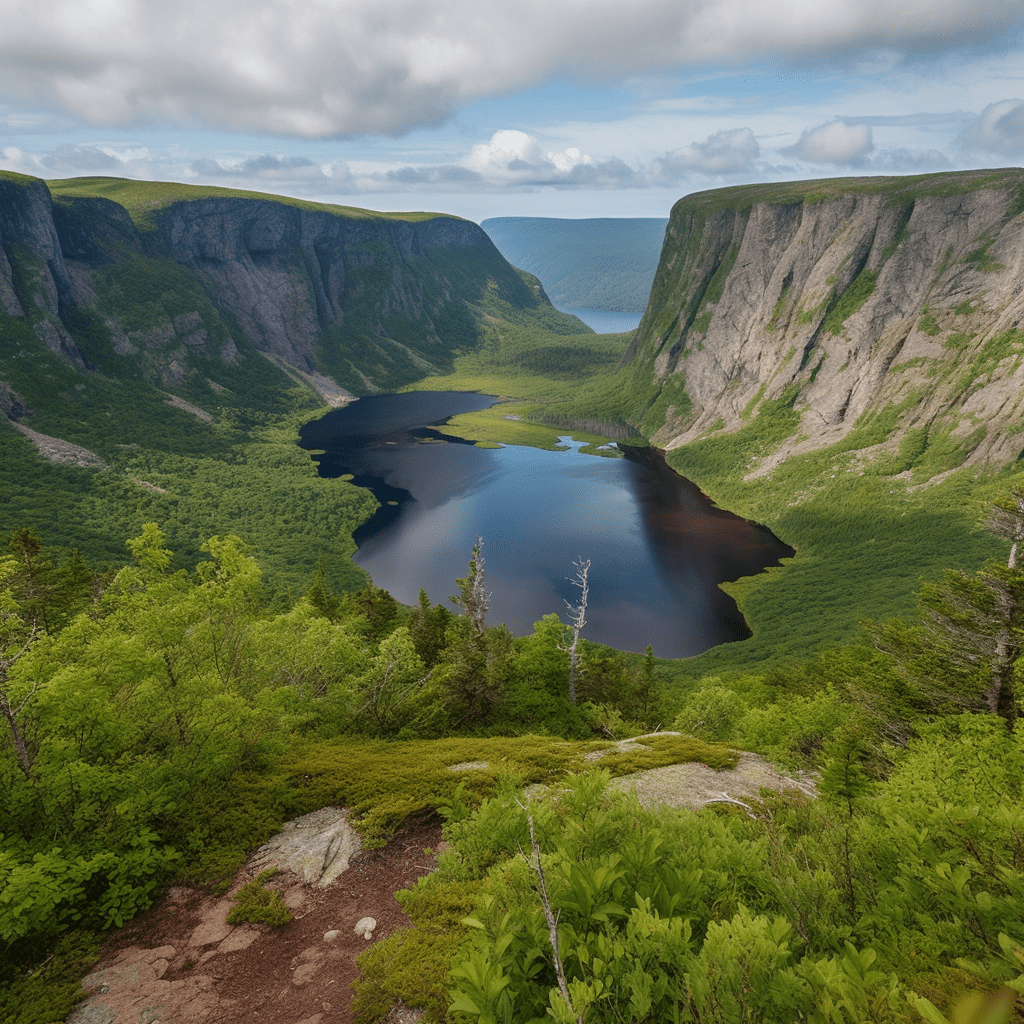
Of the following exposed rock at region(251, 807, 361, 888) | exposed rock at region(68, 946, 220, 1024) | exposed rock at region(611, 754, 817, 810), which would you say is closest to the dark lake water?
exposed rock at region(611, 754, 817, 810)

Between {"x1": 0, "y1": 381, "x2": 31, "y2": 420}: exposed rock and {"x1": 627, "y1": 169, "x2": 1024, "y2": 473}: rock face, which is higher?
{"x1": 627, "y1": 169, "x2": 1024, "y2": 473}: rock face

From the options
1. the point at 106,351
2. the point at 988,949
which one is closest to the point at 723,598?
the point at 988,949

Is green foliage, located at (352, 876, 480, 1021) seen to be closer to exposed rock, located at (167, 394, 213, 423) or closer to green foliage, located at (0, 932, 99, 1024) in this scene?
green foliage, located at (0, 932, 99, 1024)

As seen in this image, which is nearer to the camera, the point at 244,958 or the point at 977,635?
the point at 244,958

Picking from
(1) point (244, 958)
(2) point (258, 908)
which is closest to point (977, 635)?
(2) point (258, 908)

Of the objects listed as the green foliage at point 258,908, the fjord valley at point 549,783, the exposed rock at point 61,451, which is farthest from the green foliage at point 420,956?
the exposed rock at point 61,451

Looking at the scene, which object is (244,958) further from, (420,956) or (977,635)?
(977,635)
